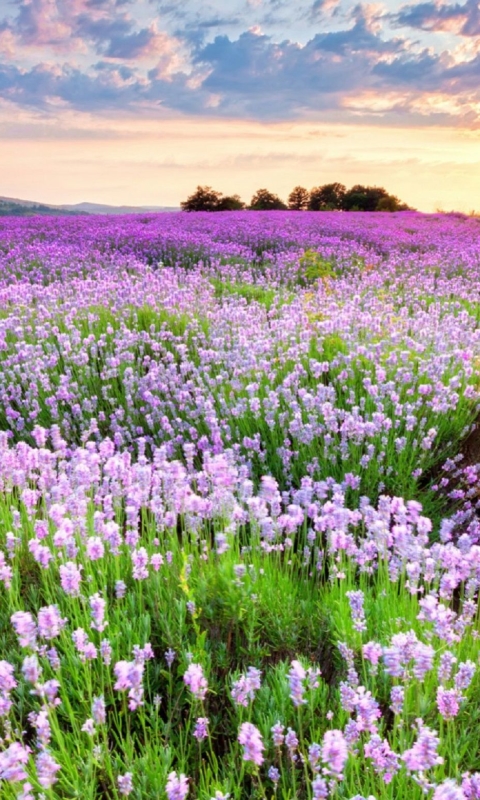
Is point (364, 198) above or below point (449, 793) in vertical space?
above

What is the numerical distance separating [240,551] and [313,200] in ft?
105

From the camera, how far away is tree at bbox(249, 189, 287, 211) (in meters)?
31.1

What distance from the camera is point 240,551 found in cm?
337

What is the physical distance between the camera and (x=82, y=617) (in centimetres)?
239

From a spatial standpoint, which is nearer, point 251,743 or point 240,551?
point 251,743

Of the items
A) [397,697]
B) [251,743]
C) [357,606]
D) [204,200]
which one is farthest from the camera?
[204,200]

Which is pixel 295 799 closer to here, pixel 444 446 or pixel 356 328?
pixel 444 446

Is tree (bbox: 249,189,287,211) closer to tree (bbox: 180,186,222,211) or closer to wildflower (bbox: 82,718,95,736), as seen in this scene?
tree (bbox: 180,186,222,211)

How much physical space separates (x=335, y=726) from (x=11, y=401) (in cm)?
444

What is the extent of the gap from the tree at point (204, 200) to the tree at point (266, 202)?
7.05 ft

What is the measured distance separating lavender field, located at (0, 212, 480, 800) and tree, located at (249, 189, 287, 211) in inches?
919

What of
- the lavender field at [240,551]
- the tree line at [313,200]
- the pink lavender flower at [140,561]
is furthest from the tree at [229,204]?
the pink lavender flower at [140,561]

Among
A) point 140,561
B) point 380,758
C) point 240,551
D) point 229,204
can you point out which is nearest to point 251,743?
point 380,758

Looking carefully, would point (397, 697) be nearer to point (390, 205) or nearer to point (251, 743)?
point (251, 743)
